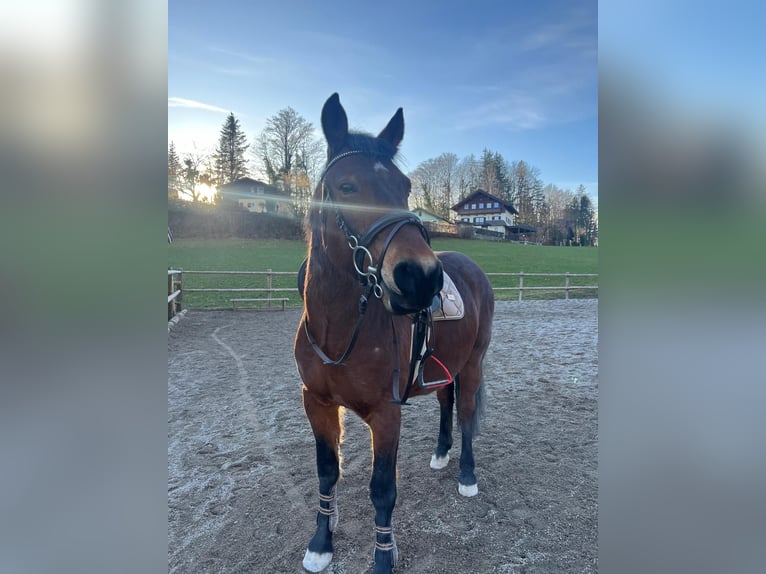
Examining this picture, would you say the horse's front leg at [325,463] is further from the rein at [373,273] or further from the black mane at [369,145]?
A: the black mane at [369,145]

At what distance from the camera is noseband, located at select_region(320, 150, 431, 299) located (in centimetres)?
174

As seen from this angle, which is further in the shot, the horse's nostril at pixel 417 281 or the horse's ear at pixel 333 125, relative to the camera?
the horse's ear at pixel 333 125

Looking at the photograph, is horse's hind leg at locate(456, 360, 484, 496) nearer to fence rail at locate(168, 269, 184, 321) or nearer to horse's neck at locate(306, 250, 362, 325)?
horse's neck at locate(306, 250, 362, 325)

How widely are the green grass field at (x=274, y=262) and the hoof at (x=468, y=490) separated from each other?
9767 millimetres

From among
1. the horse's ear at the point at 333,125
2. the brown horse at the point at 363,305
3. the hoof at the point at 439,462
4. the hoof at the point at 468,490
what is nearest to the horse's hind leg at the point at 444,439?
the hoof at the point at 439,462

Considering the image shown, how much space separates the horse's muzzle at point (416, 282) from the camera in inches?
63.7

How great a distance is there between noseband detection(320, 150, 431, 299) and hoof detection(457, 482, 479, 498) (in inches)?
81.6

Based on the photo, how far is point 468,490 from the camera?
9.95ft
